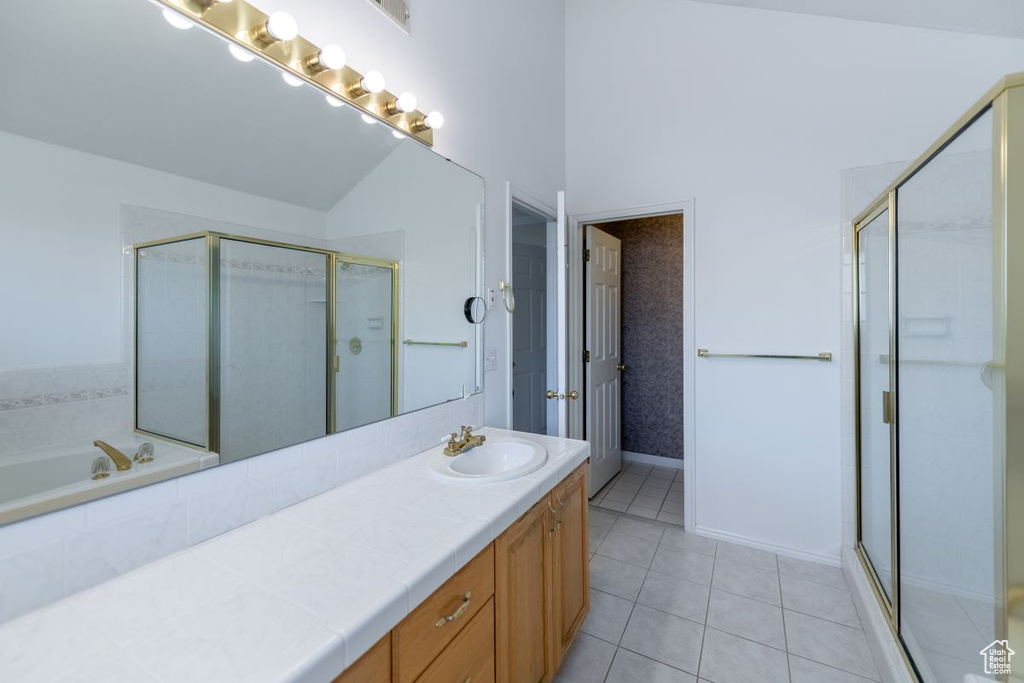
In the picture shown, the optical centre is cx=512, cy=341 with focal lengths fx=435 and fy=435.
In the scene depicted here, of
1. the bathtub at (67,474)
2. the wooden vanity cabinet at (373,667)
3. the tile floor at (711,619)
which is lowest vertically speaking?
the tile floor at (711,619)

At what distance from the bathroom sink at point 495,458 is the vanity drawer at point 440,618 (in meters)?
0.41

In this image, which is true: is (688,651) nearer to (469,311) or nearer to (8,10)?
(469,311)

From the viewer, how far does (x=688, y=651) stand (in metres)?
1.68

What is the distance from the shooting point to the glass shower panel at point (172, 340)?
0.89 meters

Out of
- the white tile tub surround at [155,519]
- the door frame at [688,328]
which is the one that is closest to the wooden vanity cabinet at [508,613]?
the white tile tub surround at [155,519]

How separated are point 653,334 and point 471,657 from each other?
10.6 ft

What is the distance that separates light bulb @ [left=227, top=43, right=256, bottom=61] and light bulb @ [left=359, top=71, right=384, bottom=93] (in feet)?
1.04

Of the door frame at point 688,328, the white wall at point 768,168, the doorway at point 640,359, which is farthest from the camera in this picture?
the doorway at point 640,359

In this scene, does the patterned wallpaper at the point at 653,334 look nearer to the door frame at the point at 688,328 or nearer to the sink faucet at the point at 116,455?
the door frame at the point at 688,328

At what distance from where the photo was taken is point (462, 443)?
1.57 meters

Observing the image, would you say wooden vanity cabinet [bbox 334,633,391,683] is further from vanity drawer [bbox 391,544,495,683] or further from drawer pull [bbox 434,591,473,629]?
drawer pull [bbox 434,591,473,629]

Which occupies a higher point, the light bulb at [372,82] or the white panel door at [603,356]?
the light bulb at [372,82]

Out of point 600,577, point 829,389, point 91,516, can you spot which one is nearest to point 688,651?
point 600,577

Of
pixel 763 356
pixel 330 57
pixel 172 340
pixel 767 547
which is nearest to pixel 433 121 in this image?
pixel 330 57
